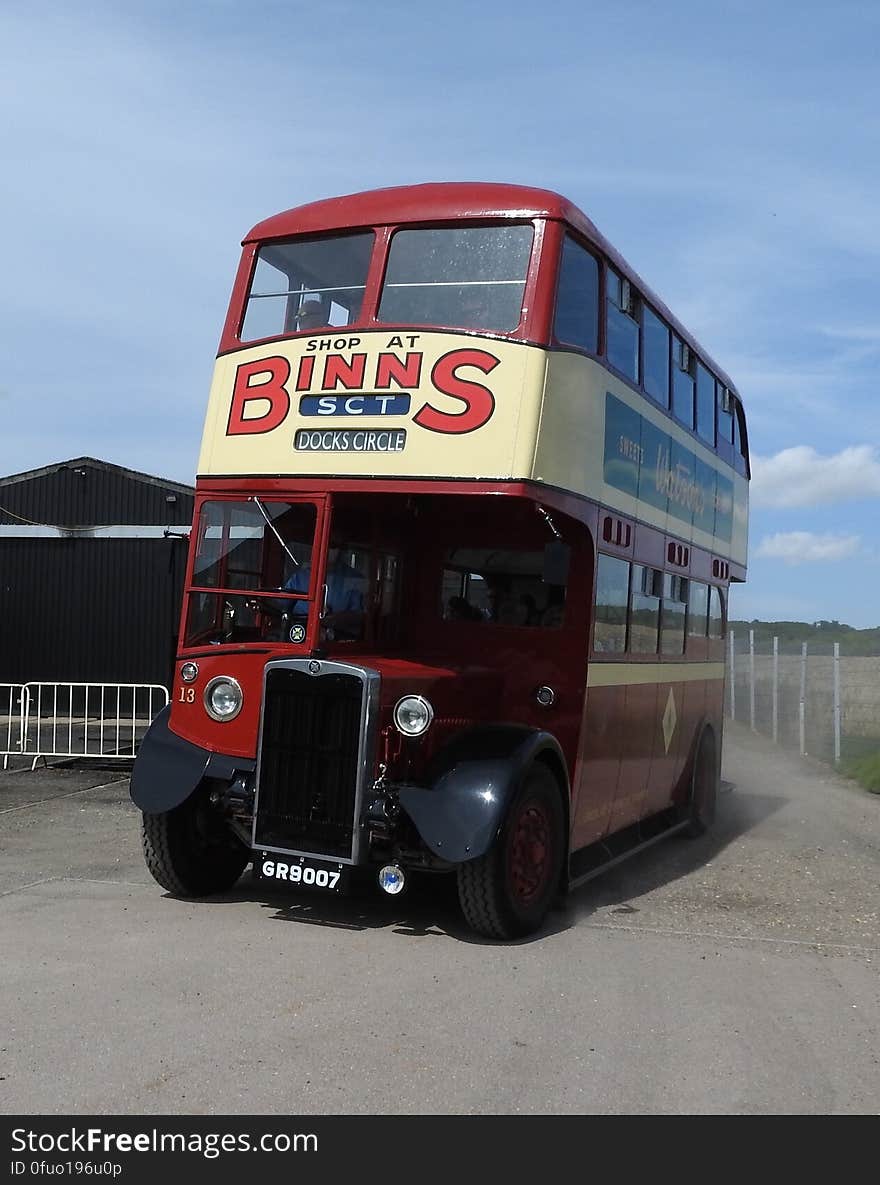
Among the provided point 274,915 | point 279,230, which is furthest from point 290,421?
point 274,915

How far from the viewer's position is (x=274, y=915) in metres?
7.75

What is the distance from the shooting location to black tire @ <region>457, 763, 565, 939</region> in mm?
7191

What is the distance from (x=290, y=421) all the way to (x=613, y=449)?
2.29 m

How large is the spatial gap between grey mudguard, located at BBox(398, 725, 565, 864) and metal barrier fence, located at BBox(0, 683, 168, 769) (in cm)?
740

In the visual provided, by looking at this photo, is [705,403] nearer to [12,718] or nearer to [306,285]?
[306,285]

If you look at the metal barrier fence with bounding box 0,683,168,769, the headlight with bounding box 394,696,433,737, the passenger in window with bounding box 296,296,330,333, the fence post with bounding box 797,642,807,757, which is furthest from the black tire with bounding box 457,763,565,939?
the fence post with bounding box 797,642,807,757

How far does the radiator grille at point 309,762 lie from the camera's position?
7.18m

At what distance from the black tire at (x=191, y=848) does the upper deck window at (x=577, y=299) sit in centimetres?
369

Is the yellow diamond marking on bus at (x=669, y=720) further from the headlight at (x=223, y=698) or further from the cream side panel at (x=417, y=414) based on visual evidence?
the headlight at (x=223, y=698)

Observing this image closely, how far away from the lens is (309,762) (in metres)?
7.29

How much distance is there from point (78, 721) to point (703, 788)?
9908 mm

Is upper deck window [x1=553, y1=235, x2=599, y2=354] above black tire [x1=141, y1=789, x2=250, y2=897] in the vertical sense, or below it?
above

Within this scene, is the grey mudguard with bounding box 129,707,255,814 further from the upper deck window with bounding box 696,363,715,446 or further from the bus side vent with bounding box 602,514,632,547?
the upper deck window with bounding box 696,363,715,446

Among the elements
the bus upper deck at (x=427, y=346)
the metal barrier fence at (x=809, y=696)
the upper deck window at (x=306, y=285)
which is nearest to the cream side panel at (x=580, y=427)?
the bus upper deck at (x=427, y=346)
